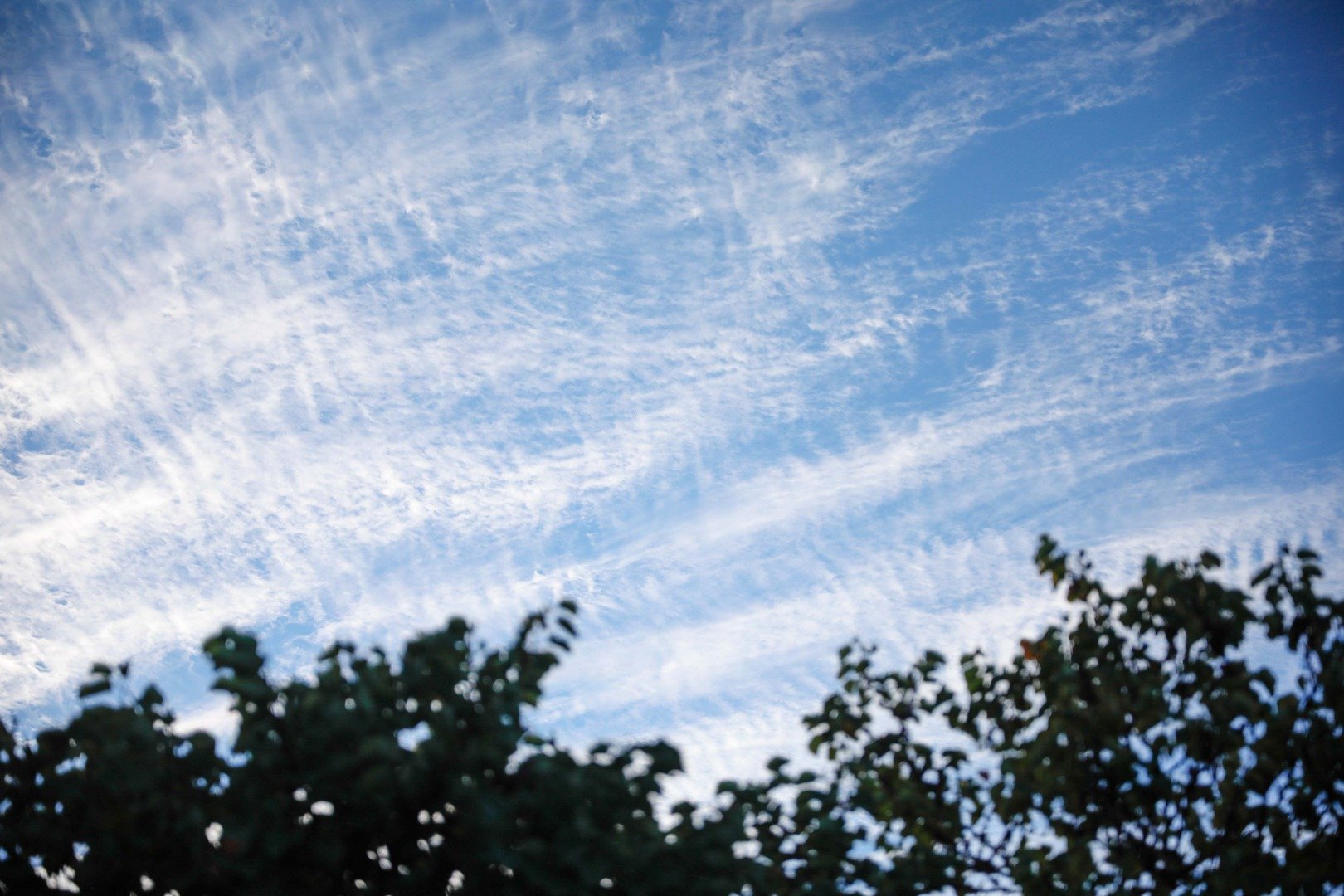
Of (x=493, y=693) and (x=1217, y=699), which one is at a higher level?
(x=1217, y=699)

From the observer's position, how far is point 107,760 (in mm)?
6332

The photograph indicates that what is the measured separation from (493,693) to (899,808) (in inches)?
230

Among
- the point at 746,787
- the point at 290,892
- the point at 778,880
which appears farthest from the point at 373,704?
the point at 778,880

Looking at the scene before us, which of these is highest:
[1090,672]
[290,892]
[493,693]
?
[1090,672]

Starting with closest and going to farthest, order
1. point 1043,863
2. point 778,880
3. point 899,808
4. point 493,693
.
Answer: point 493,693 < point 778,880 < point 1043,863 < point 899,808

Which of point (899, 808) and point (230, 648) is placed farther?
point (899, 808)

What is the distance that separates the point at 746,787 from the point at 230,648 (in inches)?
152

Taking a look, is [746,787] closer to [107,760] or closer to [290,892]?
[290,892]

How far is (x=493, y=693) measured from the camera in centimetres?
683

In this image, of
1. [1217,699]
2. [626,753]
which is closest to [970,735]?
[1217,699]

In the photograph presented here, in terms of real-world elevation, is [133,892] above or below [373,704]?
below

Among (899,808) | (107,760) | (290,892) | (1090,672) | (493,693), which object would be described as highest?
(1090,672)

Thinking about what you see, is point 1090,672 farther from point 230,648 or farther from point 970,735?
point 230,648

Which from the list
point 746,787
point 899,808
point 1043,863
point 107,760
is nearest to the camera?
point 107,760
